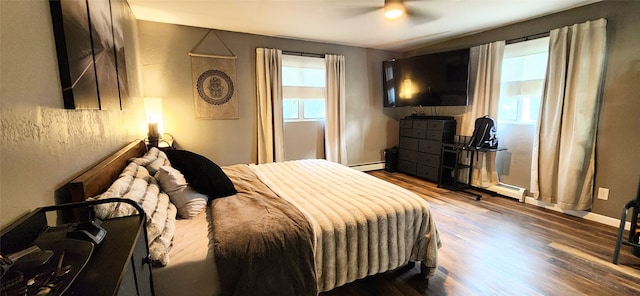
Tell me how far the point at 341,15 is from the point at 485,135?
2.48 meters

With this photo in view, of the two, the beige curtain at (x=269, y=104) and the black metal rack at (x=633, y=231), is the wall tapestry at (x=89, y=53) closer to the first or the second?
the beige curtain at (x=269, y=104)

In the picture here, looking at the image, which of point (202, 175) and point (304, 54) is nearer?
point (202, 175)

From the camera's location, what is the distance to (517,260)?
7.07 feet

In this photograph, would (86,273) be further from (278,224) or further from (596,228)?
(596,228)

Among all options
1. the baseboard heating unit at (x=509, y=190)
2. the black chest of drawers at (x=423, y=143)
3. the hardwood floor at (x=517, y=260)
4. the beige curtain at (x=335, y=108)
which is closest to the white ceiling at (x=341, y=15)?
the beige curtain at (x=335, y=108)

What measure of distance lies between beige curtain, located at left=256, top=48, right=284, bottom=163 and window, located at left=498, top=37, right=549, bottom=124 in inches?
125

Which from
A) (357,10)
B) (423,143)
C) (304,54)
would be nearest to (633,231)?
(423,143)

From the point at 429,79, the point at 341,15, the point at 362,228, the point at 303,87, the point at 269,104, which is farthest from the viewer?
the point at 303,87

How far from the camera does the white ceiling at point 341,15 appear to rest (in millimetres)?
2754

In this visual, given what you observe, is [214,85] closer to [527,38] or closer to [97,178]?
[97,178]

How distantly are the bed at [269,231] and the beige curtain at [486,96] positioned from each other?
2497 mm

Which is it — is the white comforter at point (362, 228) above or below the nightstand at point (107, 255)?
below

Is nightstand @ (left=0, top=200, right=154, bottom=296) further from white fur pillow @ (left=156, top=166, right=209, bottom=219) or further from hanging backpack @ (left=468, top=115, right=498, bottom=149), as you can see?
hanging backpack @ (left=468, top=115, right=498, bottom=149)

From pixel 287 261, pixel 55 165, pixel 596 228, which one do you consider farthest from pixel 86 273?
pixel 596 228
